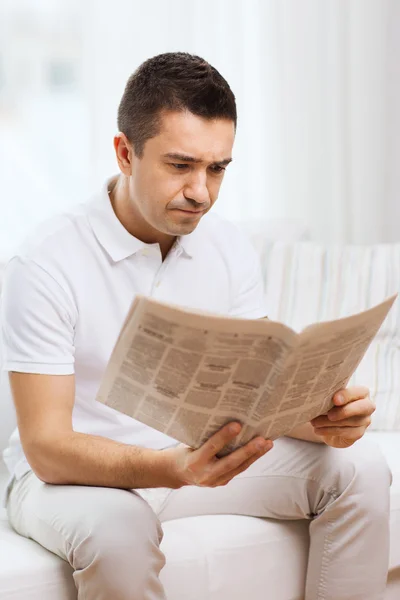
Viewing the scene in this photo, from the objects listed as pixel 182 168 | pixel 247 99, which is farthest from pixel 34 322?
pixel 247 99

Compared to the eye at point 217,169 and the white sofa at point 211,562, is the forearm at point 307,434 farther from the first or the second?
the eye at point 217,169

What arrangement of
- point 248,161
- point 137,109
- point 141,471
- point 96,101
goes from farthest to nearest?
point 248,161 < point 96,101 < point 137,109 < point 141,471

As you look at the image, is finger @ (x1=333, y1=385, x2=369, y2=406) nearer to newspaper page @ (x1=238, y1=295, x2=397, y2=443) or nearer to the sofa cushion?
newspaper page @ (x1=238, y1=295, x2=397, y2=443)

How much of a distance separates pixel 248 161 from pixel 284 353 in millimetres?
1851

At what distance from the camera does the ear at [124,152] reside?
63.0 inches

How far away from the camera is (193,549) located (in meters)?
1.50

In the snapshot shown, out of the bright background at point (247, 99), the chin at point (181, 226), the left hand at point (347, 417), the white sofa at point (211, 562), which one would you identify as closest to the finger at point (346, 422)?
the left hand at point (347, 417)

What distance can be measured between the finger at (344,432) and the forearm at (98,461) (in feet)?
0.95

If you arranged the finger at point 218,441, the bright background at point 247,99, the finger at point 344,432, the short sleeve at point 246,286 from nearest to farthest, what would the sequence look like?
the finger at point 218,441 → the finger at point 344,432 → the short sleeve at point 246,286 → the bright background at point 247,99

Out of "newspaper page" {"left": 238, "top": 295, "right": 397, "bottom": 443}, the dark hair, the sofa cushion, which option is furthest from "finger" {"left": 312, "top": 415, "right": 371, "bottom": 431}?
the sofa cushion

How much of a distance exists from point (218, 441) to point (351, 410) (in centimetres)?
28

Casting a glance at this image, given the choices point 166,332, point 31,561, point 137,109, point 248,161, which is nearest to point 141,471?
point 31,561

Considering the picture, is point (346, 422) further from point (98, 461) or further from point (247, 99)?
point (247, 99)

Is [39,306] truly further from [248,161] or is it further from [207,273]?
[248,161]
